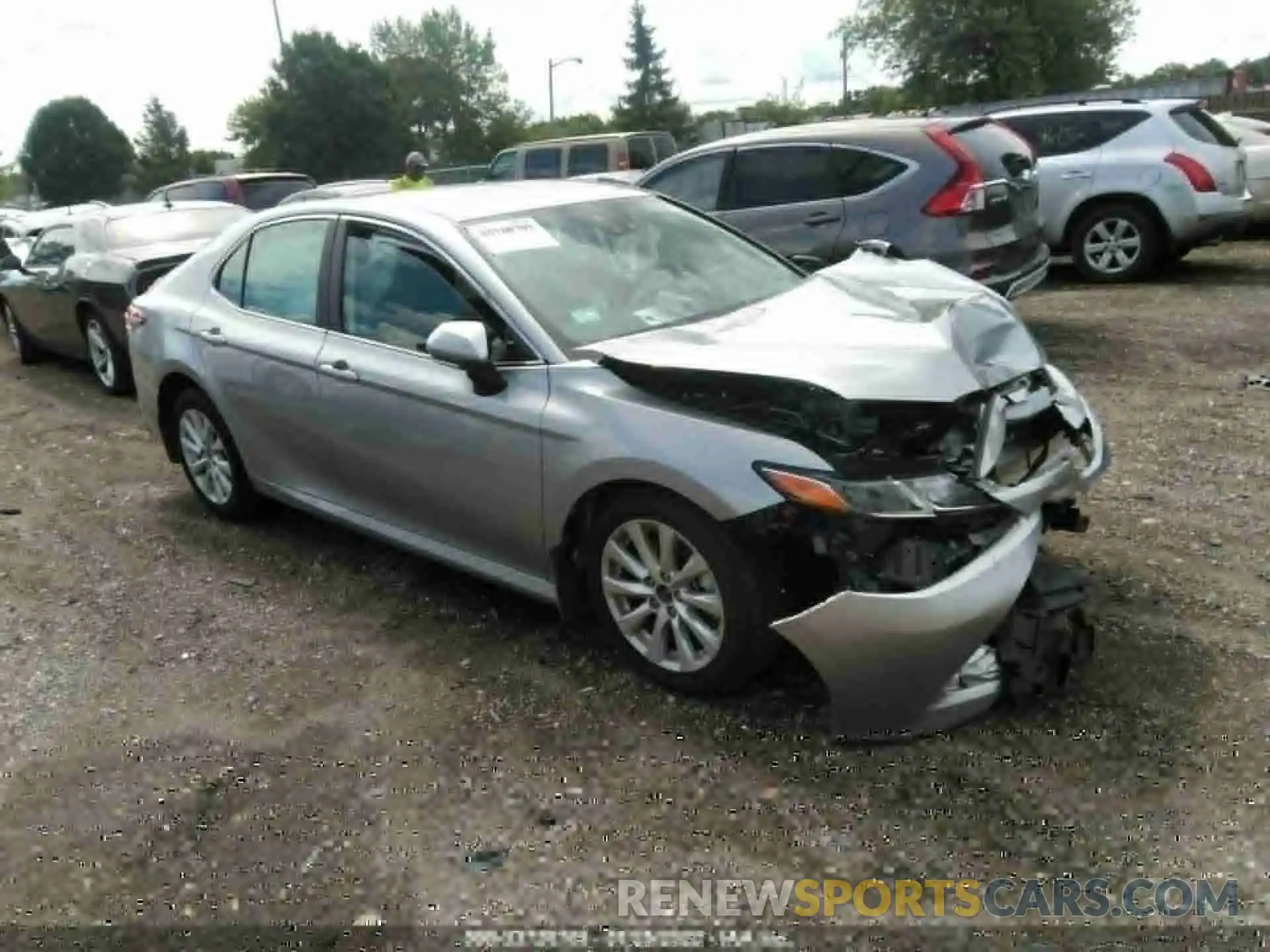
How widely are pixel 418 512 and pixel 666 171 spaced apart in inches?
209

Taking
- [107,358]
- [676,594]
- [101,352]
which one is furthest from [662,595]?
[101,352]

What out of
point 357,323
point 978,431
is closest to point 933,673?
point 978,431

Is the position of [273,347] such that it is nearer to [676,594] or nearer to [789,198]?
[676,594]

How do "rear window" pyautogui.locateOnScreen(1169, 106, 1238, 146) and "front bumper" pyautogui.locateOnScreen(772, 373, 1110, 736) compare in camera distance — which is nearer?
"front bumper" pyautogui.locateOnScreen(772, 373, 1110, 736)

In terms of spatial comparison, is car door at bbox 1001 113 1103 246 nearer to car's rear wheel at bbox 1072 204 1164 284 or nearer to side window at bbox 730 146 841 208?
car's rear wheel at bbox 1072 204 1164 284

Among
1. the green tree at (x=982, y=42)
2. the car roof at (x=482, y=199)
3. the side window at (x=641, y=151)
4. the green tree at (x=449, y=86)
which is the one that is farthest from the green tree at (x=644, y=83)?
the car roof at (x=482, y=199)

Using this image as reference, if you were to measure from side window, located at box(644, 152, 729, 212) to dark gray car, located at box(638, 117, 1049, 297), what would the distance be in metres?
0.01

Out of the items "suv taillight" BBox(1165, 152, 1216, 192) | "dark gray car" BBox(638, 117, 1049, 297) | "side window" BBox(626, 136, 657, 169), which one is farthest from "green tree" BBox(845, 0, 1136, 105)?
"dark gray car" BBox(638, 117, 1049, 297)

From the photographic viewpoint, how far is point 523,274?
3.87 metres

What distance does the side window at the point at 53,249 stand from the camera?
29.7ft

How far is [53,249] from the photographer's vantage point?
9344mm

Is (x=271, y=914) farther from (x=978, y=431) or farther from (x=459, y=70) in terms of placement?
(x=459, y=70)

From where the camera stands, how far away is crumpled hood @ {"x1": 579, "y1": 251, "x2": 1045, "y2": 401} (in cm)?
314

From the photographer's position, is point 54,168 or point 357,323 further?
point 54,168
